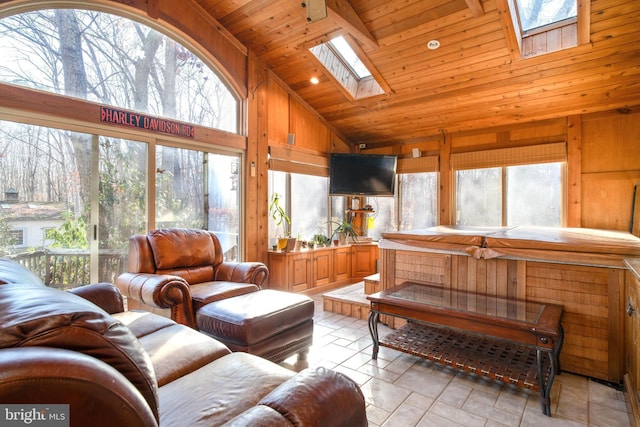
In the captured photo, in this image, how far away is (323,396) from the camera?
104 cm

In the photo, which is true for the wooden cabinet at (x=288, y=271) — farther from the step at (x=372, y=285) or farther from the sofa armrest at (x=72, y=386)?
the sofa armrest at (x=72, y=386)

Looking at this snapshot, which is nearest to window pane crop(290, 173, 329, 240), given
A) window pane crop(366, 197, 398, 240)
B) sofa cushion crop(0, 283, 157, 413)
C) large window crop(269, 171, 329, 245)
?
large window crop(269, 171, 329, 245)

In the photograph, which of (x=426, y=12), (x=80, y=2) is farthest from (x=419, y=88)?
(x=80, y=2)

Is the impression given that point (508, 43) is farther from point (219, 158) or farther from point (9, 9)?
point (9, 9)

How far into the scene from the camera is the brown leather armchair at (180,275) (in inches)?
102

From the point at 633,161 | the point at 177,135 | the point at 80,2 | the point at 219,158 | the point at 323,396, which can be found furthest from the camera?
the point at 219,158

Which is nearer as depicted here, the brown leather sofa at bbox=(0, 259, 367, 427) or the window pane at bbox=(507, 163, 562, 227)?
the brown leather sofa at bbox=(0, 259, 367, 427)

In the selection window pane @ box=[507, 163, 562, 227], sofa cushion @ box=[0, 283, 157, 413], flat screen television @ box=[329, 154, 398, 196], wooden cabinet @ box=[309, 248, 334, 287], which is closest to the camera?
sofa cushion @ box=[0, 283, 157, 413]

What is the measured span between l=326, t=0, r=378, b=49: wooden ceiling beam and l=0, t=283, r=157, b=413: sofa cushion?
341cm

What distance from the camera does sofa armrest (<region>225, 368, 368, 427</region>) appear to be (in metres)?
0.96

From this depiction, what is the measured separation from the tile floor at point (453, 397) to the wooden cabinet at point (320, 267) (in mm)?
1868

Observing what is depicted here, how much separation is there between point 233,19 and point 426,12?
7.50 feet

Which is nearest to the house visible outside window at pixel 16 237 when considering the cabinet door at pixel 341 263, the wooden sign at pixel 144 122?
the wooden sign at pixel 144 122

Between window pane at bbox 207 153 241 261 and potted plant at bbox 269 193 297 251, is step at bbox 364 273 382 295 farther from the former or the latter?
window pane at bbox 207 153 241 261
